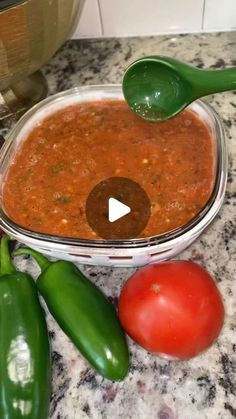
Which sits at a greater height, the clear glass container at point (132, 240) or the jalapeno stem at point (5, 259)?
the clear glass container at point (132, 240)

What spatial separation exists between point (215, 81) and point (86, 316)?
0.39 m

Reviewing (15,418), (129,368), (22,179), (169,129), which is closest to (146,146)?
(169,129)

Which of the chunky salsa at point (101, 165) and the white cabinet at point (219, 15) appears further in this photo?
the white cabinet at point (219, 15)

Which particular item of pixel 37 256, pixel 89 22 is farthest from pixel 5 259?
pixel 89 22

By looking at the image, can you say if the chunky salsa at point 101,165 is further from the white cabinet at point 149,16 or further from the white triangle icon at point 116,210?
the white cabinet at point 149,16

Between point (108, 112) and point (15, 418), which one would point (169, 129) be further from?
point (15, 418)

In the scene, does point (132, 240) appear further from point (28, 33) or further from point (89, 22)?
point (89, 22)

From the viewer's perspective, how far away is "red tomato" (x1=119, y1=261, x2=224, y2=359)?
27.9 inches

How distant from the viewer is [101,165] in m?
0.88

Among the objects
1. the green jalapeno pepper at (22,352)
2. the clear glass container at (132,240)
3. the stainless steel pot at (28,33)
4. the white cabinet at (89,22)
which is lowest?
the green jalapeno pepper at (22,352)

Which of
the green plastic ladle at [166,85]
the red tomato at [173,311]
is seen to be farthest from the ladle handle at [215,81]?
the red tomato at [173,311]

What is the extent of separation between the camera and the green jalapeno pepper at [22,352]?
666 mm

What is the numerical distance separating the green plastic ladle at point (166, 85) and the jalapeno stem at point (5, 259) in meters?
0.30
